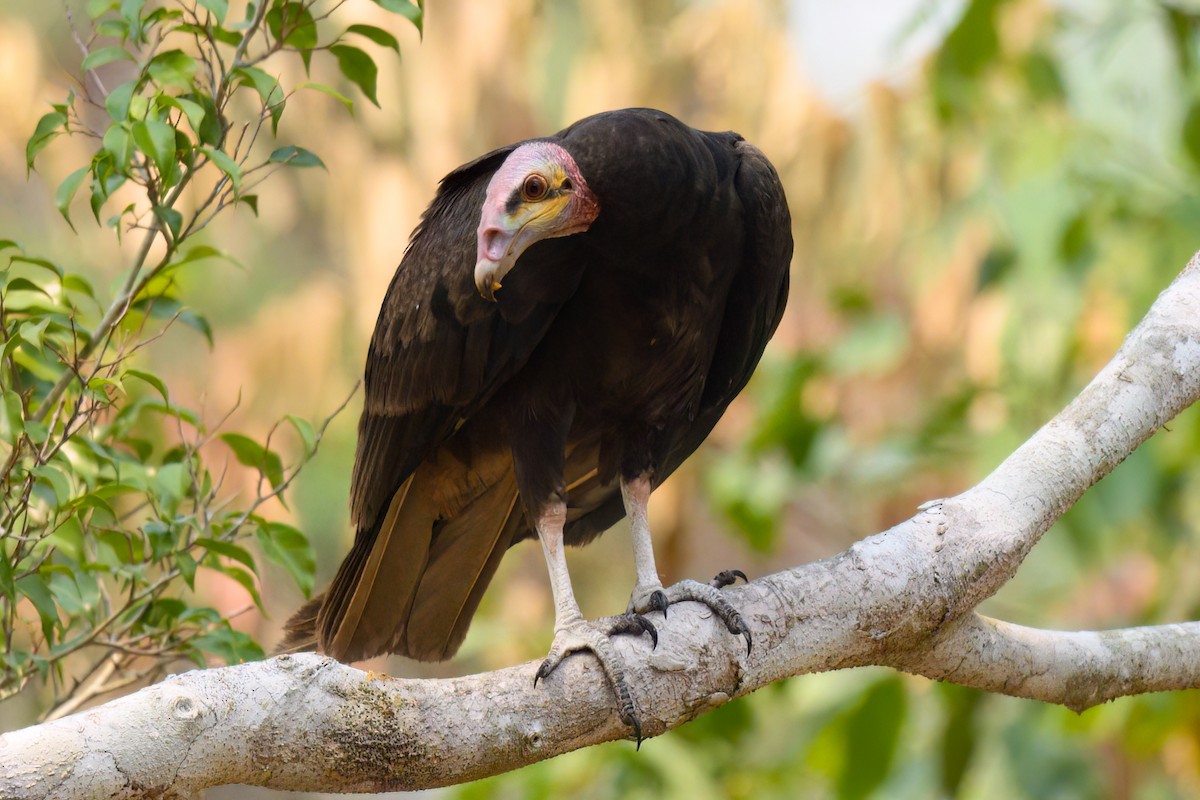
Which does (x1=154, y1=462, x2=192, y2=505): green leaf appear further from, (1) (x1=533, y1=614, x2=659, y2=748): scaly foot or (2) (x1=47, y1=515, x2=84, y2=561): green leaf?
(1) (x1=533, y1=614, x2=659, y2=748): scaly foot

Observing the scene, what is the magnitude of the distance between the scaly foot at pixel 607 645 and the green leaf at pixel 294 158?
40.6 inches

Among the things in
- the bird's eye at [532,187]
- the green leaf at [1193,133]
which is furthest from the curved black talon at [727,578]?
the green leaf at [1193,133]

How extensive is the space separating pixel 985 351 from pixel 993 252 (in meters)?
0.63

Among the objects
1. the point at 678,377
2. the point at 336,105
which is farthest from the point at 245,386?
the point at 678,377

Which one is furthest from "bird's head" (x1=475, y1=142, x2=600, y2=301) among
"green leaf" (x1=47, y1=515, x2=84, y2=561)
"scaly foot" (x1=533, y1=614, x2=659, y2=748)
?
"green leaf" (x1=47, y1=515, x2=84, y2=561)

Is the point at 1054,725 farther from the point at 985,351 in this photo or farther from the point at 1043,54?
the point at 1043,54

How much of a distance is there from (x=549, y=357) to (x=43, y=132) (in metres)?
1.21

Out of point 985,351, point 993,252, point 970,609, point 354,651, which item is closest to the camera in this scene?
point 970,609

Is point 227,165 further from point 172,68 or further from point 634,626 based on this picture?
point 634,626

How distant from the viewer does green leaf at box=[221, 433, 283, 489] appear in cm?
250

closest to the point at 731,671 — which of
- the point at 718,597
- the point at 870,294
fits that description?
the point at 718,597

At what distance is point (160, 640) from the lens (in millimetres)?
2531

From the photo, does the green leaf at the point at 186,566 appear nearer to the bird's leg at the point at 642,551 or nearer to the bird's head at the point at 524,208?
the bird's head at the point at 524,208

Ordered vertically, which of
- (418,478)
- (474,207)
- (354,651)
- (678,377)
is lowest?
(354,651)
